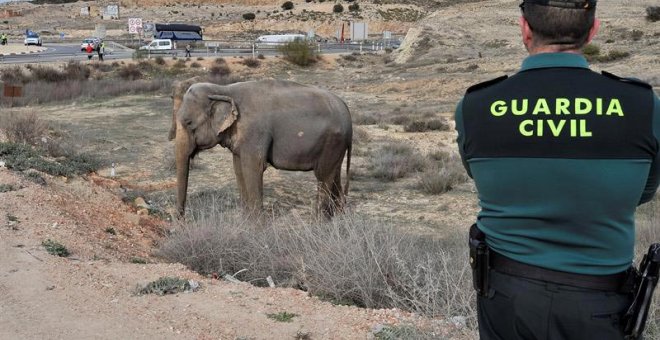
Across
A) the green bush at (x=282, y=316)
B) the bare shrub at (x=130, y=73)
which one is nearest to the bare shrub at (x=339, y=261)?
the green bush at (x=282, y=316)

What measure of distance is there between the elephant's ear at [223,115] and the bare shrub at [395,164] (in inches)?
225

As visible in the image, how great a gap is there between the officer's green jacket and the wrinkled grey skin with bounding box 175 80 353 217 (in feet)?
21.7

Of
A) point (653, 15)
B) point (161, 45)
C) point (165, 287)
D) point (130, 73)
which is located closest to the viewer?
point (165, 287)

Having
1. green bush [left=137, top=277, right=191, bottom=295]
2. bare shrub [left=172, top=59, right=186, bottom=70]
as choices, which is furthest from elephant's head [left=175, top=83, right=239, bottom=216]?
bare shrub [left=172, top=59, right=186, bottom=70]

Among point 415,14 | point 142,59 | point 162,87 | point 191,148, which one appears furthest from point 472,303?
point 415,14

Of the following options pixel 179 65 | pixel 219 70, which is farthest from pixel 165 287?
pixel 179 65

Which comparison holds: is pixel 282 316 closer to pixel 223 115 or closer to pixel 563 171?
pixel 563 171

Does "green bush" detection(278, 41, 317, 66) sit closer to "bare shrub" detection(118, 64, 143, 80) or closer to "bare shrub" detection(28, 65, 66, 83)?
"bare shrub" detection(118, 64, 143, 80)

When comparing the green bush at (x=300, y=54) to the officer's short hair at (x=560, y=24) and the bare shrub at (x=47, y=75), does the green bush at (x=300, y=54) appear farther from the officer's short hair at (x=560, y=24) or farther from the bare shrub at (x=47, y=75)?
the officer's short hair at (x=560, y=24)

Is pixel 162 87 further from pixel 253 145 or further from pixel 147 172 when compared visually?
pixel 253 145

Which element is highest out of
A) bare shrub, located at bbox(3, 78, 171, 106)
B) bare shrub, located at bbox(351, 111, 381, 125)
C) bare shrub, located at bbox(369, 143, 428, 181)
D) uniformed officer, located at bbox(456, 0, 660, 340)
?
uniformed officer, located at bbox(456, 0, 660, 340)

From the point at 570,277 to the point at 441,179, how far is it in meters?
10.5

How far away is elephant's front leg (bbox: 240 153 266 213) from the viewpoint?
912 cm

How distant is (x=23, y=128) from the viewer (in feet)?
49.3
